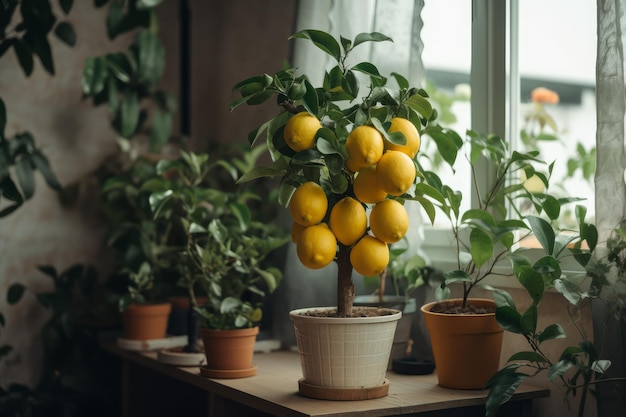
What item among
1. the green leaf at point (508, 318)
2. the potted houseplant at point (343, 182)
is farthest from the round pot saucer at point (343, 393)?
the green leaf at point (508, 318)

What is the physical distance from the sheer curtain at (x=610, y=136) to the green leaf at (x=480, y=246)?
21 cm

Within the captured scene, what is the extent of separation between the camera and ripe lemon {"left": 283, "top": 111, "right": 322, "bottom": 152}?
1.41 meters

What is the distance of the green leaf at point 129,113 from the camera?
2525 millimetres

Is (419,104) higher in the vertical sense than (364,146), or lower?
higher

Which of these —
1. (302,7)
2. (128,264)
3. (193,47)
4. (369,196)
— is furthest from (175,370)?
(193,47)

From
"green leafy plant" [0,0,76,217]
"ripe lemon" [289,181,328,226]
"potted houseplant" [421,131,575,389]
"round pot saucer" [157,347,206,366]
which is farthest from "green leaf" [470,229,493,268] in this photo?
"green leafy plant" [0,0,76,217]

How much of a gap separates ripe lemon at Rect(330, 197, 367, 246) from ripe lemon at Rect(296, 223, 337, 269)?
2 cm

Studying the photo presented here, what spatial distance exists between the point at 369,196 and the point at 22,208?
5.12ft

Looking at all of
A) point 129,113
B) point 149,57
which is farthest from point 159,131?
point 149,57

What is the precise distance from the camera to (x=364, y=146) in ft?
4.56

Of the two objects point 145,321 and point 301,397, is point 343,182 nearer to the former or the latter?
point 301,397

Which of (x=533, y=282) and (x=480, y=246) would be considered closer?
(x=533, y=282)

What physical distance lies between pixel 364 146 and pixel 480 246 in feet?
1.10

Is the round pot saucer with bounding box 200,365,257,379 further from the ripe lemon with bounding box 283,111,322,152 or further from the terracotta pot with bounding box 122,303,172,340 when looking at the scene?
the ripe lemon with bounding box 283,111,322,152
